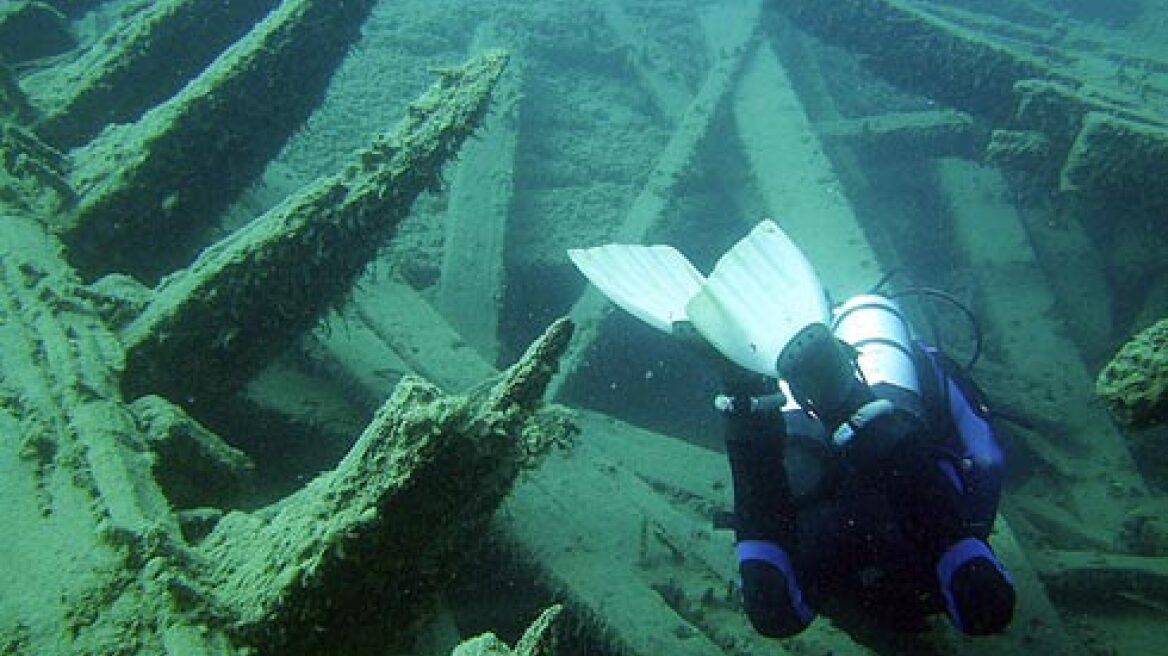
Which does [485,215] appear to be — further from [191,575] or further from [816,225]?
[191,575]

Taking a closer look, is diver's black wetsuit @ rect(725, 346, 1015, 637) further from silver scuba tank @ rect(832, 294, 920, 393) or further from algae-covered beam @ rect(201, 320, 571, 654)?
algae-covered beam @ rect(201, 320, 571, 654)

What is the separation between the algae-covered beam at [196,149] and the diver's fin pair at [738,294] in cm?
156

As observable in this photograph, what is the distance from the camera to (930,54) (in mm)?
5805

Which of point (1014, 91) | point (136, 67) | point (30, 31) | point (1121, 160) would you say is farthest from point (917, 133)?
point (30, 31)

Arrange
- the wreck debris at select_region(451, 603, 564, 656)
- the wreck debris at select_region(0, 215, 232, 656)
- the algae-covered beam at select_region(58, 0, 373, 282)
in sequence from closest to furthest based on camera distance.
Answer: the wreck debris at select_region(451, 603, 564, 656)
the wreck debris at select_region(0, 215, 232, 656)
the algae-covered beam at select_region(58, 0, 373, 282)

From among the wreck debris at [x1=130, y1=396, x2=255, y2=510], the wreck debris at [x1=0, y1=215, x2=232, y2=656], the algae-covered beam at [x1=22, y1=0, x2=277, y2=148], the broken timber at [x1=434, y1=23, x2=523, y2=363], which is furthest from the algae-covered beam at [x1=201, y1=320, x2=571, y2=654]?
the algae-covered beam at [x1=22, y1=0, x2=277, y2=148]

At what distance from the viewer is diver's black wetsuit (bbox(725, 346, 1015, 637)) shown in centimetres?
238

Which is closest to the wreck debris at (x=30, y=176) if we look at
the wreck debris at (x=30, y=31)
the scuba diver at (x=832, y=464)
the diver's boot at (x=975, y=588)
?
the scuba diver at (x=832, y=464)

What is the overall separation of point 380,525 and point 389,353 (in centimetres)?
196

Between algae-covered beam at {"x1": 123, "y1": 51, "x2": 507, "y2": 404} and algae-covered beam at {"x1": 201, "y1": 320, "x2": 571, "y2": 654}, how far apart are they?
107cm

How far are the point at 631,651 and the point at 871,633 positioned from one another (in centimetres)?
105

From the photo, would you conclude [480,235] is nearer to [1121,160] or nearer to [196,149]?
[196,149]

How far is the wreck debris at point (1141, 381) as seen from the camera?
196 centimetres

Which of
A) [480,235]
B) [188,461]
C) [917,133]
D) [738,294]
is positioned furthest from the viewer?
[917,133]
